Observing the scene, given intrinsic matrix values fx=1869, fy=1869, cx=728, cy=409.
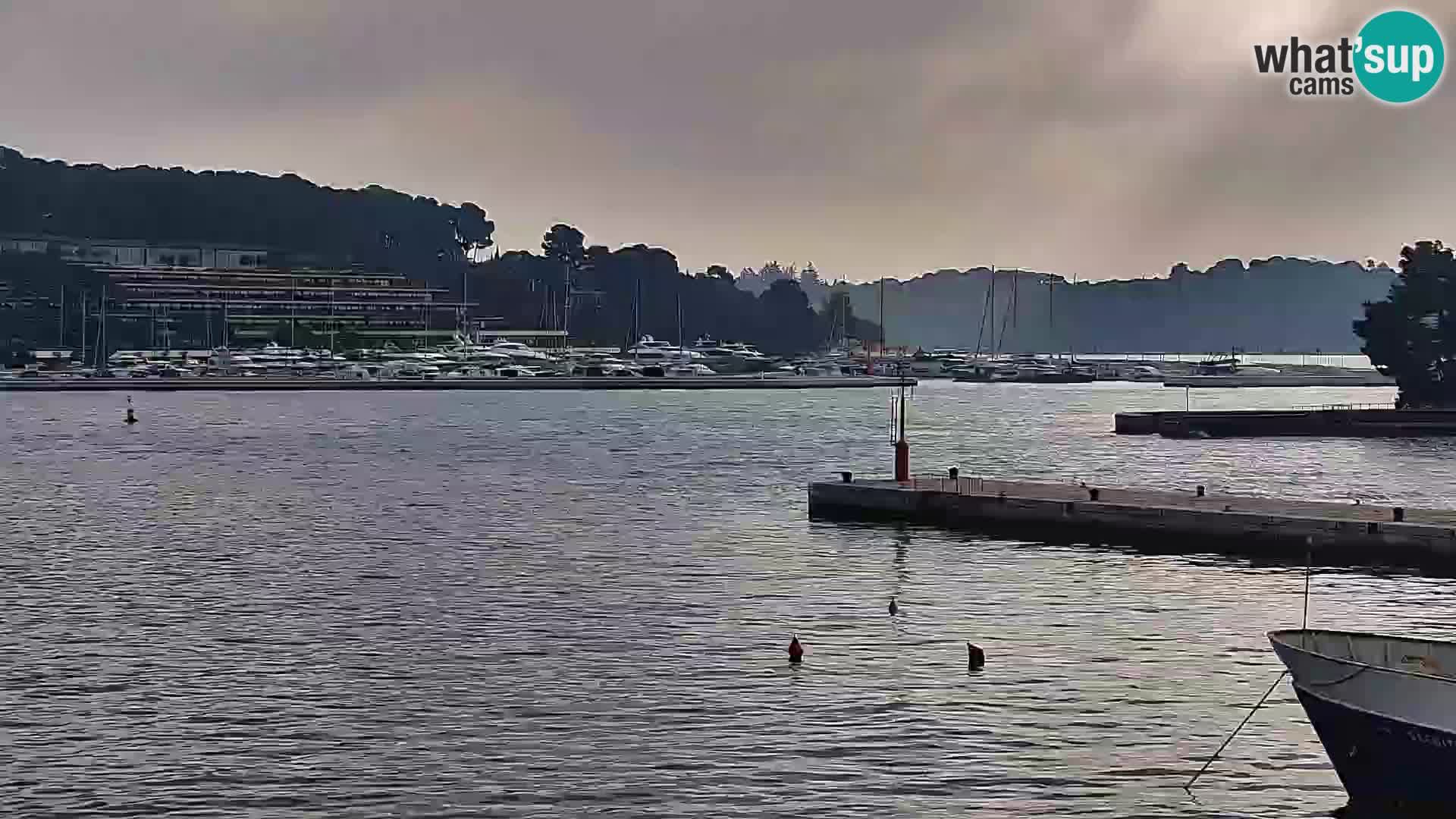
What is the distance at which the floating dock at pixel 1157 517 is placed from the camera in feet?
154

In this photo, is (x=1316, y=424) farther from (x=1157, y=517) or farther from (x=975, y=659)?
(x=975, y=659)

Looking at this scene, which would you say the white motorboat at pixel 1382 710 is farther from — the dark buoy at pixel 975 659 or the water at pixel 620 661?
the dark buoy at pixel 975 659

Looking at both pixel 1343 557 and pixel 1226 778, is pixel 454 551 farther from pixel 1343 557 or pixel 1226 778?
pixel 1226 778

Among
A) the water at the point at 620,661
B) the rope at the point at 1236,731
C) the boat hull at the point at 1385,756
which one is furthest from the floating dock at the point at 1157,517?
the boat hull at the point at 1385,756

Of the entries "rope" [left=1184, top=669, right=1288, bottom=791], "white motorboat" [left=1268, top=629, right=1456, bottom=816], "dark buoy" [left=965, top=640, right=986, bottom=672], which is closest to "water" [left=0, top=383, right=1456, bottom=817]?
"rope" [left=1184, top=669, right=1288, bottom=791]

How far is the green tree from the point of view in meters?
117

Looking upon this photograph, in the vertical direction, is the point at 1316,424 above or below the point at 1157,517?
above

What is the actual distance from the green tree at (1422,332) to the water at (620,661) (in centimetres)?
4630

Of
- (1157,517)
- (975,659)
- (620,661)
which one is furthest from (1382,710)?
(1157,517)

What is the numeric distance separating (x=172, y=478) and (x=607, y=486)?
20.3m

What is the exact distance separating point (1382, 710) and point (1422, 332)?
332 ft

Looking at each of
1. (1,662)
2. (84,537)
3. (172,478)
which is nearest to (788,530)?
(84,537)

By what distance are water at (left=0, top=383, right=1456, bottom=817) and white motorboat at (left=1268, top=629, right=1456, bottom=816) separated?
1.47 metres

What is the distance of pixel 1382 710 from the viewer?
2270 centimetres
